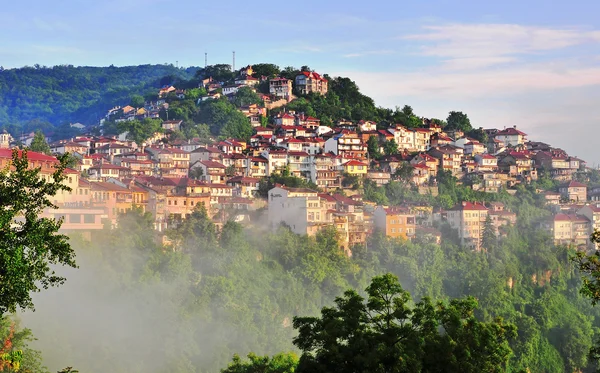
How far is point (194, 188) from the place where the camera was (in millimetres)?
55094

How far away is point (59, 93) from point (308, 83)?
3826 inches

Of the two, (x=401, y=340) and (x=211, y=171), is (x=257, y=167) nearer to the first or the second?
(x=211, y=171)

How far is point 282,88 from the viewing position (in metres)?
83.2

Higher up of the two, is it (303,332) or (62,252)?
(62,252)

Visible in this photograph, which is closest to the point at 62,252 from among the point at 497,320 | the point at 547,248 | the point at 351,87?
the point at 497,320

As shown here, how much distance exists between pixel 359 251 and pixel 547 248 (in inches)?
623

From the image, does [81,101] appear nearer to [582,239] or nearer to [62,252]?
[582,239]

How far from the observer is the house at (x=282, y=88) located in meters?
83.1

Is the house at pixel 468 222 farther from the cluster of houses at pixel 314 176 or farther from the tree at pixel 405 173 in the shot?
the tree at pixel 405 173

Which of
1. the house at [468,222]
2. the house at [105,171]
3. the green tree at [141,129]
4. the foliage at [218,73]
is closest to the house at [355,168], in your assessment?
the house at [468,222]

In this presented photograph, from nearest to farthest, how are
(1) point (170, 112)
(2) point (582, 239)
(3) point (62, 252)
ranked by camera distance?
(3) point (62, 252) < (2) point (582, 239) < (1) point (170, 112)

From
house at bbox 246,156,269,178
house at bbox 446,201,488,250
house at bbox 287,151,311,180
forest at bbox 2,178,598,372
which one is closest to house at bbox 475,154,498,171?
forest at bbox 2,178,598,372

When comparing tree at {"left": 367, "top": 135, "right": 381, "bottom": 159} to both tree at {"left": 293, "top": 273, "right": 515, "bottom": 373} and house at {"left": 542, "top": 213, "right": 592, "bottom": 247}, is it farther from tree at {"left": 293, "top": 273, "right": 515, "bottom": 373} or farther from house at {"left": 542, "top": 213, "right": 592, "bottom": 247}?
tree at {"left": 293, "top": 273, "right": 515, "bottom": 373}

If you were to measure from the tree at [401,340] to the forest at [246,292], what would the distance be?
35.9 feet
